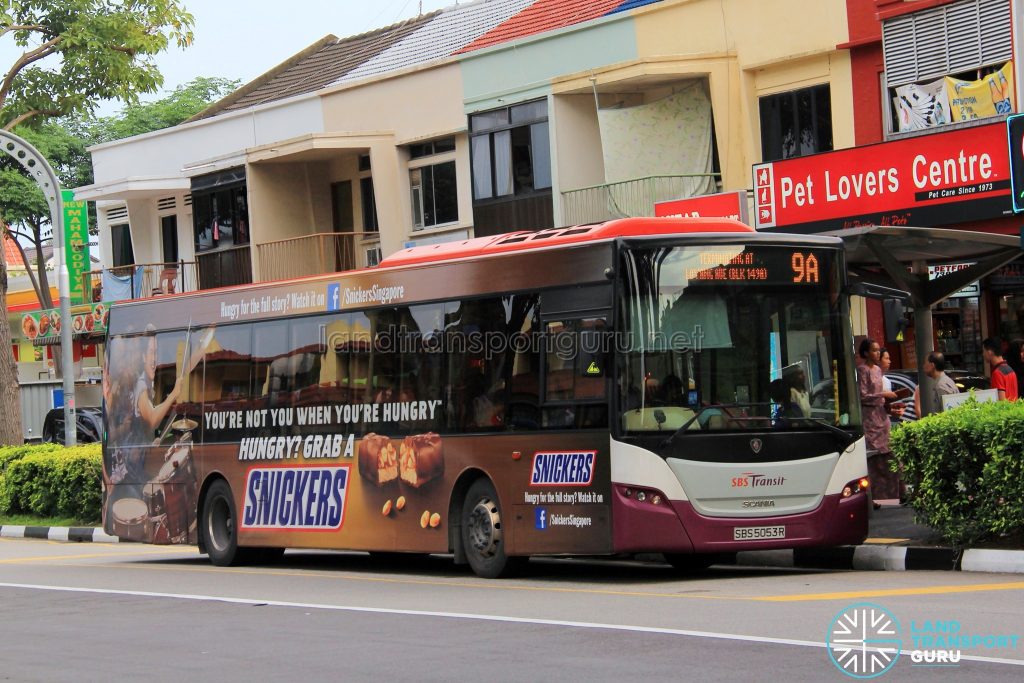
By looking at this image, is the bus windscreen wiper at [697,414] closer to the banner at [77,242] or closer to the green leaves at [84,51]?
the green leaves at [84,51]

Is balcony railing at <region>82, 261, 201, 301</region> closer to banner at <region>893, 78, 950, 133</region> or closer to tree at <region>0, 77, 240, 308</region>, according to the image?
tree at <region>0, 77, 240, 308</region>

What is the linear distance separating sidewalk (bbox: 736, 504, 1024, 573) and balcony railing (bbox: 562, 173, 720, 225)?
41.0 ft

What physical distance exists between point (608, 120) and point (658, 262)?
15.4m

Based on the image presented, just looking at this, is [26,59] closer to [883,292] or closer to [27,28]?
[27,28]

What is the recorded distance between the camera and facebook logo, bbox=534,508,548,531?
13.9 m

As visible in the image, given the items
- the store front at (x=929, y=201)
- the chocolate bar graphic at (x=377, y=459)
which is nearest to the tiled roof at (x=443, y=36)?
the store front at (x=929, y=201)

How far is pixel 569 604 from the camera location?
12070 mm

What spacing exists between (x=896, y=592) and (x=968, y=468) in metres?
2.36

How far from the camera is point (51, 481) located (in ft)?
88.5

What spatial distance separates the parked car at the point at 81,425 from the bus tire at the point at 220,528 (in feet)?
63.9

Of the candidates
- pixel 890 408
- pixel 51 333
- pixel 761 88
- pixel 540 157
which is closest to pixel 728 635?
pixel 890 408

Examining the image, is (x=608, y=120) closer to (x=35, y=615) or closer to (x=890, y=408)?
(x=890, y=408)

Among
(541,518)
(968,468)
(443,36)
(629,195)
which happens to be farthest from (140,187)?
(968,468)

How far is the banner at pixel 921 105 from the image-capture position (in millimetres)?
23531
